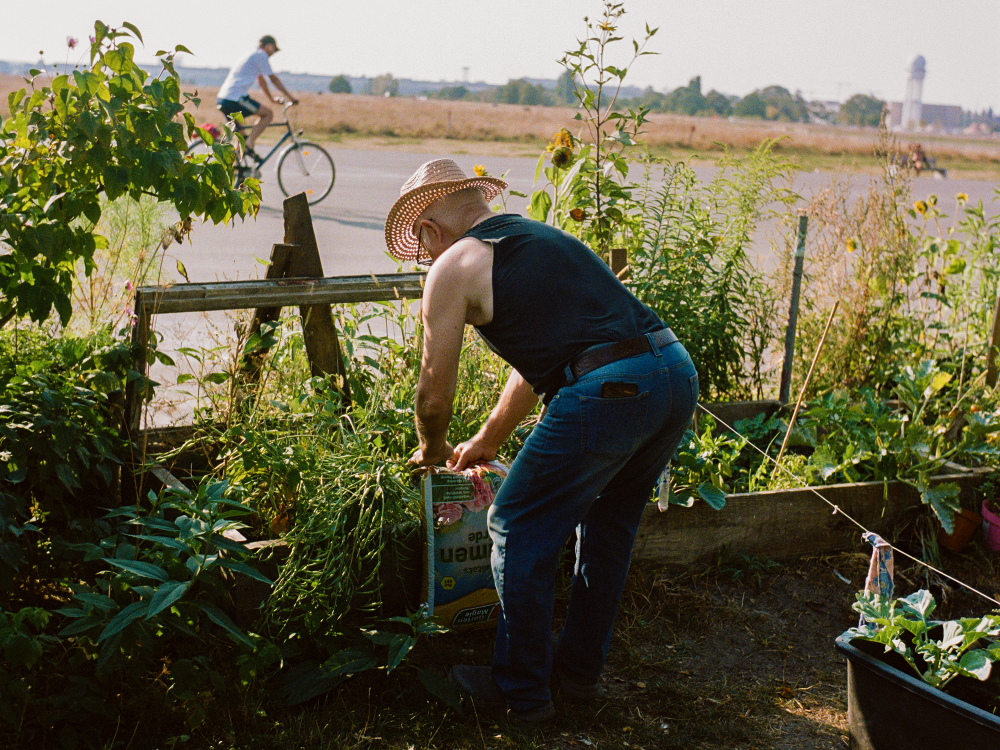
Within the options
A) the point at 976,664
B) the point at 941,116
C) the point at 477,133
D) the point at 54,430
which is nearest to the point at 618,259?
the point at 976,664

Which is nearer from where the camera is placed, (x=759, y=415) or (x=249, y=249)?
(x=759, y=415)

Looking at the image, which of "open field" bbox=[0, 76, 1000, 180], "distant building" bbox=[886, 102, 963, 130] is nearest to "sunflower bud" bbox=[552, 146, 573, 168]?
"open field" bbox=[0, 76, 1000, 180]

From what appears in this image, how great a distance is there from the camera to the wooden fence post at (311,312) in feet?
10.6

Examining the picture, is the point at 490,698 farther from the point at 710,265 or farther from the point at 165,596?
the point at 710,265

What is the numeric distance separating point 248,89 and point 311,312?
8.26 metres

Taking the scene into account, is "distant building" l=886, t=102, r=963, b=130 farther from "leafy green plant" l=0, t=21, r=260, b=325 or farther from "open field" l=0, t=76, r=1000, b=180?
"leafy green plant" l=0, t=21, r=260, b=325

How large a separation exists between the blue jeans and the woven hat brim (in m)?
0.61

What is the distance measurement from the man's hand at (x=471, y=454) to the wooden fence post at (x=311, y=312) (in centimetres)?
71

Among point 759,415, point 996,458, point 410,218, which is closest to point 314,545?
point 410,218

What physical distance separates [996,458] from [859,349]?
3.19 feet

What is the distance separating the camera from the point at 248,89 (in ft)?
34.6

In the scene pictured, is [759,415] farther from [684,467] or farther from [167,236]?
[167,236]

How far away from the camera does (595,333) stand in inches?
88.2

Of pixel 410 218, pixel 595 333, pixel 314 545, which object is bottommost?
pixel 314 545
